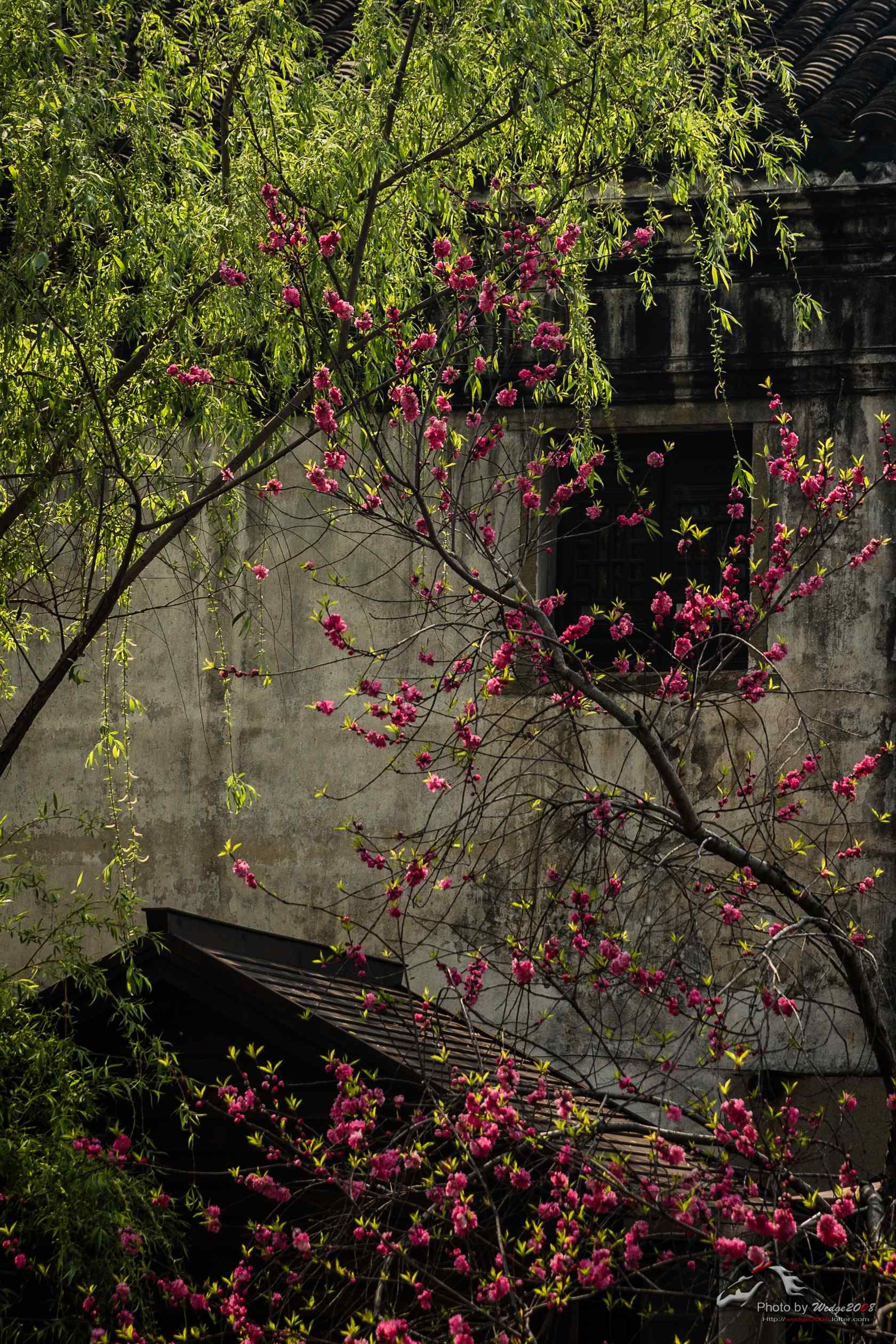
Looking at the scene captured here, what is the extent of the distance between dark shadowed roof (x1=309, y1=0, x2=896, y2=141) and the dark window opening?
1951 millimetres

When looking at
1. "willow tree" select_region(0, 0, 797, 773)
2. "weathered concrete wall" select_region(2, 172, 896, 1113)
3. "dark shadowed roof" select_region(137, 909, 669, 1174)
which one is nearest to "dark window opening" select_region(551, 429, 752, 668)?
"weathered concrete wall" select_region(2, 172, 896, 1113)

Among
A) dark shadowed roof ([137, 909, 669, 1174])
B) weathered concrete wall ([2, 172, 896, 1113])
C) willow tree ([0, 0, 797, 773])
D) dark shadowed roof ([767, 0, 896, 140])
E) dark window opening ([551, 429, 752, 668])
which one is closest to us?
willow tree ([0, 0, 797, 773])

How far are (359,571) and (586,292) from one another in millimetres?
2274

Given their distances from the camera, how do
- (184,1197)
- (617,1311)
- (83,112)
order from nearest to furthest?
(83,112), (184,1197), (617,1311)

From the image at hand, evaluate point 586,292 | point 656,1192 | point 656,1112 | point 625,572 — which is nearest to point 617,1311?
point 656,1112

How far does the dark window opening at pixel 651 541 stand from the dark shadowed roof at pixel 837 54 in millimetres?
1951

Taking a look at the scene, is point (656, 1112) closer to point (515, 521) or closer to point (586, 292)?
point (515, 521)

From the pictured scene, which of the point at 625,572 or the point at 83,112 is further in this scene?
the point at 625,572

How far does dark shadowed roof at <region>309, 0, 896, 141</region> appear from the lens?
959 centimetres

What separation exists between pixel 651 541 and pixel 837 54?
10.9 ft

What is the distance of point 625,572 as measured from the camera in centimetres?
992

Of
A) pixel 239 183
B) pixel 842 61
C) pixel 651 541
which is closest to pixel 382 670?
pixel 651 541

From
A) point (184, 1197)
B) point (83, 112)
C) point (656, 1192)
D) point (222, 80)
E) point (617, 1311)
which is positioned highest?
point (222, 80)

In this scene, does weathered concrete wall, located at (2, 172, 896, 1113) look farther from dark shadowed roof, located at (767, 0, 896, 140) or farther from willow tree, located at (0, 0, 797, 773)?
willow tree, located at (0, 0, 797, 773)
